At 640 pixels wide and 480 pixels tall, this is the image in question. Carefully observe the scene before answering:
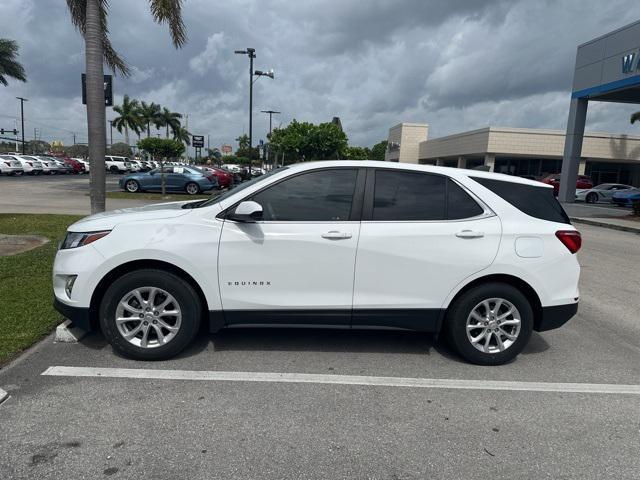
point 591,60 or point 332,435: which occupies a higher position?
point 591,60

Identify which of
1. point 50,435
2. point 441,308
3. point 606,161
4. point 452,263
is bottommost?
point 50,435

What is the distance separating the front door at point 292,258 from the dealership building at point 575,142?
6.05 ft

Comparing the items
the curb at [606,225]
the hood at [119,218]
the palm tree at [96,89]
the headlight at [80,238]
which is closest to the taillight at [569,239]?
the hood at [119,218]

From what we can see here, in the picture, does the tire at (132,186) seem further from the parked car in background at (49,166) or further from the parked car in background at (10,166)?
the parked car in background at (49,166)

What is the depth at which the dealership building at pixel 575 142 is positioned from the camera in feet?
76.0

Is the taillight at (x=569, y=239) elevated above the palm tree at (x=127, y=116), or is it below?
below

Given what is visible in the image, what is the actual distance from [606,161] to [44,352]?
52.9 metres

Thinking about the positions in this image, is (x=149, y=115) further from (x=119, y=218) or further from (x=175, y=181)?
(x=119, y=218)

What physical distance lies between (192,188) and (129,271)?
19.9 m

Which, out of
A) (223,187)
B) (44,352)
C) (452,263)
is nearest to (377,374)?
(452,263)

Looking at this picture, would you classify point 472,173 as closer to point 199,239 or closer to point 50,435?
point 199,239

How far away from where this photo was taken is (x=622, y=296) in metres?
6.84

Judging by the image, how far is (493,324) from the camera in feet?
13.5

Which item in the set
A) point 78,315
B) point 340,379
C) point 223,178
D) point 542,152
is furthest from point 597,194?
point 78,315
